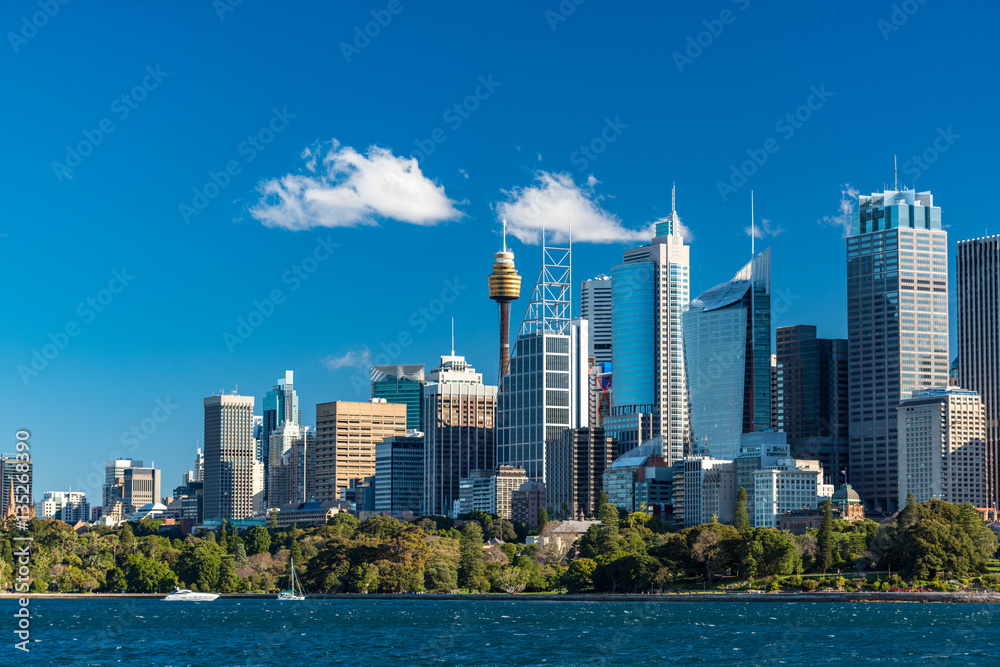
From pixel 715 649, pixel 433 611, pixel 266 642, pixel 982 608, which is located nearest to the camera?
pixel 715 649

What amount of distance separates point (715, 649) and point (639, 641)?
9.29 m

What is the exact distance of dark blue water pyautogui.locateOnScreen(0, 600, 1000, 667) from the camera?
129 metres

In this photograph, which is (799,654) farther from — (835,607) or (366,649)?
(835,607)

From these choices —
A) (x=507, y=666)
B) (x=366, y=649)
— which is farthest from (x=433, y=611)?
(x=507, y=666)

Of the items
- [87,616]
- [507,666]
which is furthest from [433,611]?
[507,666]

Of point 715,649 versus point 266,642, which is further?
point 266,642

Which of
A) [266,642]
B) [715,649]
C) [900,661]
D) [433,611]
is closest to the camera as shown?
[900,661]

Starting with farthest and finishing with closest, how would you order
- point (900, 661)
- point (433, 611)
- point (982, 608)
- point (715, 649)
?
point (433, 611), point (982, 608), point (715, 649), point (900, 661)

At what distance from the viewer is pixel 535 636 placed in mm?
150125

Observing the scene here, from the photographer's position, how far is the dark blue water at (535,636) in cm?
12900

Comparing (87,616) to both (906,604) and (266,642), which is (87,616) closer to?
(266,642)

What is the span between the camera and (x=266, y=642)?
486 feet

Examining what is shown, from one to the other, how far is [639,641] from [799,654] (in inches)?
711

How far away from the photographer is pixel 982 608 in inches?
7190
